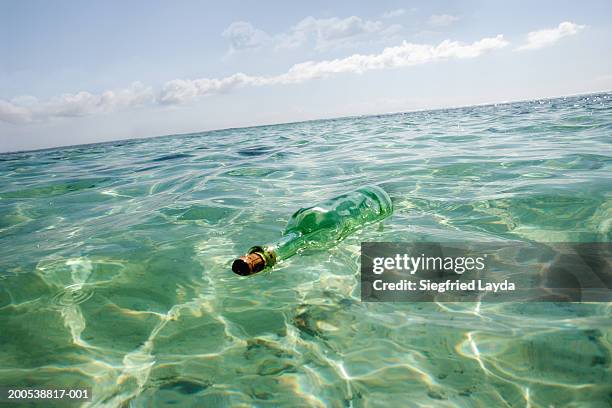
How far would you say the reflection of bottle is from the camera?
69.8 inches

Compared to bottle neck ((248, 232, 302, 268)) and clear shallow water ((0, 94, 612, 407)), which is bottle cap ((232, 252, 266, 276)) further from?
clear shallow water ((0, 94, 612, 407))

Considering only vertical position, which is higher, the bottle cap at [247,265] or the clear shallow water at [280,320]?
the bottle cap at [247,265]

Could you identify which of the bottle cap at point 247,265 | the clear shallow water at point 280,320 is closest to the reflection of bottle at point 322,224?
the bottle cap at point 247,265

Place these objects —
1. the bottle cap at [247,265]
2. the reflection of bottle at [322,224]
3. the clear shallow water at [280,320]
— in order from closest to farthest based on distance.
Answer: the clear shallow water at [280,320], the bottle cap at [247,265], the reflection of bottle at [322,224]

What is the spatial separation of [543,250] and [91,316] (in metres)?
2.95

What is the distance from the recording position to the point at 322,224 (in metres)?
2.84

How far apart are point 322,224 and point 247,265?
4.10ft

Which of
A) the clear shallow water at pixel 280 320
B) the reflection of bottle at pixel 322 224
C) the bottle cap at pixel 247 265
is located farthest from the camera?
the reflection of bottle at pixel 322 224

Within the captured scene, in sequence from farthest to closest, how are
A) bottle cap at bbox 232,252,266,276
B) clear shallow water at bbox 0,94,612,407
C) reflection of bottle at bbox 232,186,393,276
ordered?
reflection of bottle at bbox 232,186,393,276 < bottle cap at bbox 232,252,266,276 < clear shallow water at bbox 0,94,612,407

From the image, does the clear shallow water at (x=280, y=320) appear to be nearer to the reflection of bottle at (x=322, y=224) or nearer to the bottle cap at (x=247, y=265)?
the reflection of bottle at (x=322, y=224)

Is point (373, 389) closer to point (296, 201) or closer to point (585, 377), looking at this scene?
point (585, 377)

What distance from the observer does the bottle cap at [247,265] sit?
1.67 m

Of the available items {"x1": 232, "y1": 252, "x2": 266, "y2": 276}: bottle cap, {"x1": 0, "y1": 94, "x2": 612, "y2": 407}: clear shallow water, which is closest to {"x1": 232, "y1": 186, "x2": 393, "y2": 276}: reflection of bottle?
{"x1": 232, "y1": 252, "x2": 266, "y2": 276}: bottle cap

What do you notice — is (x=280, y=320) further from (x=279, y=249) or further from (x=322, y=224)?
(x=322, y=224)
